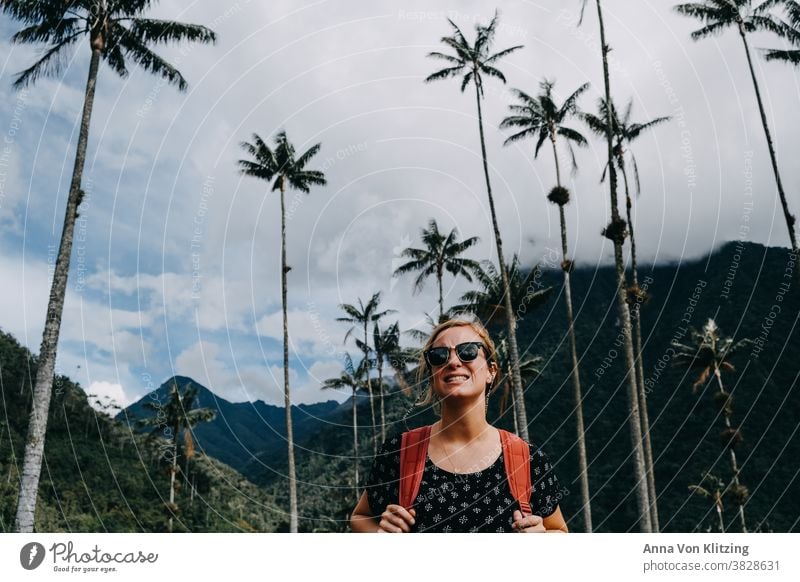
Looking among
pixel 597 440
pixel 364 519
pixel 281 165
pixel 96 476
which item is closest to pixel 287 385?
pixel 281 165

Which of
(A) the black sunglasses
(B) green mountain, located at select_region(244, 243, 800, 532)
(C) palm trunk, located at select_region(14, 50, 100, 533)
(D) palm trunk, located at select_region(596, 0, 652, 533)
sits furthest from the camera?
(B) green mountain, located at select_region(244, 243, 800, 532)

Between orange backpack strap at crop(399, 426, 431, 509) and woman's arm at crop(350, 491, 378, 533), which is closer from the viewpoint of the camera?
orange backpack strap at crop(399, 426, 431, 509)

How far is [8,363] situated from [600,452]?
8270 centimetres

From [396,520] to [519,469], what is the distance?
64cm

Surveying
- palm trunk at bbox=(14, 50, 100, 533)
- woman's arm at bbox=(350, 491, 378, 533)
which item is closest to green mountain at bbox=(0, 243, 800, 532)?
palm trunk at bbox=(14, 50, 100, 533)

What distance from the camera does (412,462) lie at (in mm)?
2842

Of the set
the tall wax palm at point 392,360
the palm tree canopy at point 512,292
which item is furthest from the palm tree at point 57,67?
the palm tree canopy at point 512,292

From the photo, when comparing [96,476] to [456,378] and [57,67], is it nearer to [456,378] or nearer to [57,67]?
[57,67]

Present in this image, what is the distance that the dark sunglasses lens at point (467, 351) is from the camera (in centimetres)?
293

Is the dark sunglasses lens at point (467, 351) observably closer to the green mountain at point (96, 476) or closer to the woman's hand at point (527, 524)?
the woman's hand at point (527, 524)

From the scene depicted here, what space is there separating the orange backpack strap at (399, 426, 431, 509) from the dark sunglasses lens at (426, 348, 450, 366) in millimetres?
340

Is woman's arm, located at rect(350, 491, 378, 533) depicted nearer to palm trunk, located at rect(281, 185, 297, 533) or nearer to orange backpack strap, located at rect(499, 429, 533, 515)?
orange backpack strap, located at rect(499, 429, 533, 515)

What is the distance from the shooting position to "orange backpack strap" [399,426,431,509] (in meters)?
2.75
